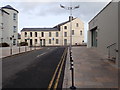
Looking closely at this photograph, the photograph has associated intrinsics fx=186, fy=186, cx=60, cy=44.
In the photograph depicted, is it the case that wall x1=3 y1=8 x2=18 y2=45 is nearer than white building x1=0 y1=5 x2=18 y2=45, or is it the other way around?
white building x1=0 y1=5 x2=18 y2=45

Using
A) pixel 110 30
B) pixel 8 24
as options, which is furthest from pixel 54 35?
pixel 110 30

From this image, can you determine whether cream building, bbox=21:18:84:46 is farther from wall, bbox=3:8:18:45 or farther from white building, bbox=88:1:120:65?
white building, bbox=88:1:120:65

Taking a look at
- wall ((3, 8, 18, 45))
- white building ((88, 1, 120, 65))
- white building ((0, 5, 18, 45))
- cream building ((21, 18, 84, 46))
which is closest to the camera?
white building ((88, 1, 120, 65))

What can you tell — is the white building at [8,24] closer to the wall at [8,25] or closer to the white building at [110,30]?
the wall at [8,25]

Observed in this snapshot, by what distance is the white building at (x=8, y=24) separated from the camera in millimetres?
38750

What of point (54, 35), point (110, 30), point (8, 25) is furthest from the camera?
point (54, 35)

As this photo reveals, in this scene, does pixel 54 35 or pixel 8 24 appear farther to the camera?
pixel 54 35

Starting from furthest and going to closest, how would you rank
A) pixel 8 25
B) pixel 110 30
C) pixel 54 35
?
pixel 54 35
pixel 8 25
pixel 110 30

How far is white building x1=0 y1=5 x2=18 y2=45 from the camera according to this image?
3875cm

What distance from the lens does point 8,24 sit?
1628 inches

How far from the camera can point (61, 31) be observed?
253ft

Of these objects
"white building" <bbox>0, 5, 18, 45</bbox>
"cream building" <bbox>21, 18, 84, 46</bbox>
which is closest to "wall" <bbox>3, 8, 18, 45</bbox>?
"white building" <bbox>0, 5, 18, 45</bbox>

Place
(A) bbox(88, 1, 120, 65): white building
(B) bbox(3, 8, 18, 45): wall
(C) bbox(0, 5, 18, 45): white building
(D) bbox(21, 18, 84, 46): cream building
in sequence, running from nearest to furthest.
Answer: (A) bbox(88, 1, 120, 65): white building
(C) bbox(0, 5, 18, 45): white building
(B) bbox(3, 8, 18, 45): wall
(D) bbox(21, 18, 84, 46): cream building

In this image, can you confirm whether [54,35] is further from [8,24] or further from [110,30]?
[110,30]
